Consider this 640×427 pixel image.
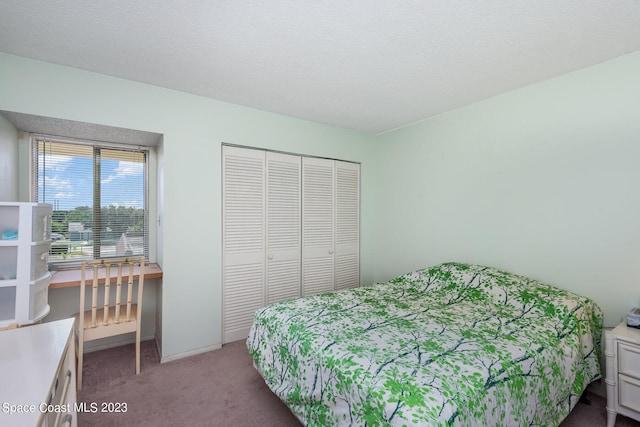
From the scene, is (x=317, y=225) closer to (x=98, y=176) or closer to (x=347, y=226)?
(x=347, y=226)

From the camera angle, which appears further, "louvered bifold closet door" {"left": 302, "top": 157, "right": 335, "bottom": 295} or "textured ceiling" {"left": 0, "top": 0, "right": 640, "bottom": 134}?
"louvered bifold closet door" {"left": 302, "top": 157, "right": 335, "bottom": 295}

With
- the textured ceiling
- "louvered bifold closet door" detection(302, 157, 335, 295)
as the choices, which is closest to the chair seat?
"louvered bifold closet door" detection(302, 157, 335, 295)

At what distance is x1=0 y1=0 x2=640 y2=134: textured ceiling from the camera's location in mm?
1633

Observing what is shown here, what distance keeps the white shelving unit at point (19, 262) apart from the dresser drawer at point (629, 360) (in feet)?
12.2

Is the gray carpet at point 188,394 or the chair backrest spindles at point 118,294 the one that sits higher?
the chair backrest spindles at point 118,294

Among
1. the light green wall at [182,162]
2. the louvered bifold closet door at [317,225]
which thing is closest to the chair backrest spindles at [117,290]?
the light green wall at [182,162]

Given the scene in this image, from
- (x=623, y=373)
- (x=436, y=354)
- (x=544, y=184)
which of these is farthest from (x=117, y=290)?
(x=544, y=184)

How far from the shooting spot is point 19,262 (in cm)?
177

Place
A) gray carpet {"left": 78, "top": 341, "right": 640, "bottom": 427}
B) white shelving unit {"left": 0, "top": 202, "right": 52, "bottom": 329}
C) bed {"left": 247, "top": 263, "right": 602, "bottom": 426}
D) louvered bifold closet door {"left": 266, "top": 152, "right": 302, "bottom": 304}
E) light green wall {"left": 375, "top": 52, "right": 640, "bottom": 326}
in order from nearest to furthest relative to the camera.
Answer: bed {"left": 247, "top": 263, "right": 602, "bottom": 426}, white shelving unit {"left": 0, "top": 202, "right": 52, "bottom": 329}, gray carpet {"left": 78, "top": 341, "right": 640, "bottom": 427}, light green wall {"left": 375, "top": 52, "right": 640, "bottom": 326}, louvered bifold closet door {"left": 266, "top": 152, "right": 302, "bottom": 304}

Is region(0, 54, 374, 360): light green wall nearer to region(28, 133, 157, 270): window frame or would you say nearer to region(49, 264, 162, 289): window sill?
region(49, 264, 162, 289): window sill

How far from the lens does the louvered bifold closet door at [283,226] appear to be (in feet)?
10.8

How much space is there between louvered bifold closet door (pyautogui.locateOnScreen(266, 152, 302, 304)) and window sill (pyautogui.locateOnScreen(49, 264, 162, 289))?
113 centimetres

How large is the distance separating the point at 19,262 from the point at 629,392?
151 inches

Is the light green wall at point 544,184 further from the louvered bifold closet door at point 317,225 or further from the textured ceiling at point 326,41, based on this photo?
the louvered bifold closet door at point 317,225
